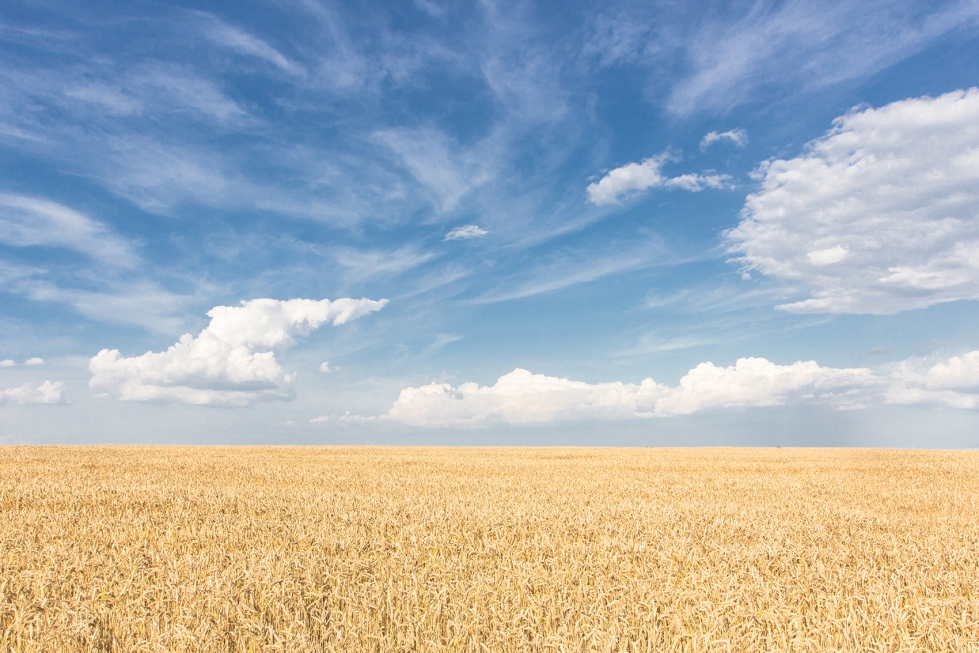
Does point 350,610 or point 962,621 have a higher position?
point 350,610

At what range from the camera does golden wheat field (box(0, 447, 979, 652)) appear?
A: 4.71 meters

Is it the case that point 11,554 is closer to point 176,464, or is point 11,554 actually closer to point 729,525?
point 729,525

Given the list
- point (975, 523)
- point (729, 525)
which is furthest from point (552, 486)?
point (975, 523)

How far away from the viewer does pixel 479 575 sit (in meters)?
6.00

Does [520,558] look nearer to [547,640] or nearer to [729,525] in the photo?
[547,640]

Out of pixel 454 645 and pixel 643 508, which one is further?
pixel 643 508

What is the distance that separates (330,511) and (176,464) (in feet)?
57.9

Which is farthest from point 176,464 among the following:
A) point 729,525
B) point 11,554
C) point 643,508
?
point 729,525

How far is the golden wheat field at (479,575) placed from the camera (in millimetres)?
4711

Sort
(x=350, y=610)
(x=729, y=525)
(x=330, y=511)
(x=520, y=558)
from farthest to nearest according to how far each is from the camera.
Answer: (x=330, y=511)
(x=729, y=525)
(x=520, y=558)
(x=350, y=610)

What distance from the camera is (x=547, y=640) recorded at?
4449mm

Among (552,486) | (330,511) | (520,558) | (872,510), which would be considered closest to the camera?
(520,558)

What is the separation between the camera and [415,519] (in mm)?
9781

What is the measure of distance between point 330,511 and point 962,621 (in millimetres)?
9172
